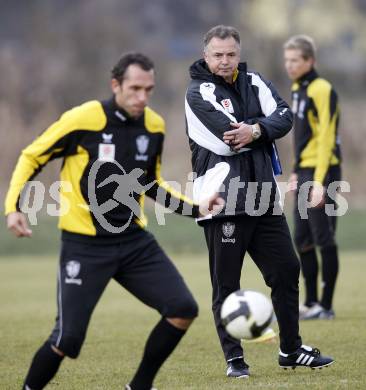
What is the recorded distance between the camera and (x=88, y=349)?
9062 millimetres

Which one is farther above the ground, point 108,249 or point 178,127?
point 178,127

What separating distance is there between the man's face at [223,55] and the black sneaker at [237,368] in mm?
1981

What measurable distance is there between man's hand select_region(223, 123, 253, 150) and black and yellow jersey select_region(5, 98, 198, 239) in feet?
2.48

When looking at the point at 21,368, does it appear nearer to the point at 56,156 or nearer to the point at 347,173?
the point at 56,156

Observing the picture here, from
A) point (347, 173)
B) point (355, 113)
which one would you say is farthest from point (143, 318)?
point (355, 113)

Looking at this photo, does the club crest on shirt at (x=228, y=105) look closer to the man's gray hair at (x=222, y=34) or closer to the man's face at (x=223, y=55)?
the man's face at (x=223, y=55)

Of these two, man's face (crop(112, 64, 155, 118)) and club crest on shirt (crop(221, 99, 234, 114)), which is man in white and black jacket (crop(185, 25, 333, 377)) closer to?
club crest on shirt (crop(221, 99, 234, 114))

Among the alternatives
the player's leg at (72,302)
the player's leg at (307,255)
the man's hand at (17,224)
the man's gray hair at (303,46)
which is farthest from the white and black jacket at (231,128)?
the player's leg at (307,255)

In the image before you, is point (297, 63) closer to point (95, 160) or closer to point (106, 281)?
point (95, 160)

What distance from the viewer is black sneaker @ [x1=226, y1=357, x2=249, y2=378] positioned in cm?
732

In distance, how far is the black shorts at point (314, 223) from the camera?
10452mm

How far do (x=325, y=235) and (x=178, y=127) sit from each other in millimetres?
17647

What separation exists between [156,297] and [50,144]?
1095 millimetres

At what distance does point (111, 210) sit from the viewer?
6.38 metres
